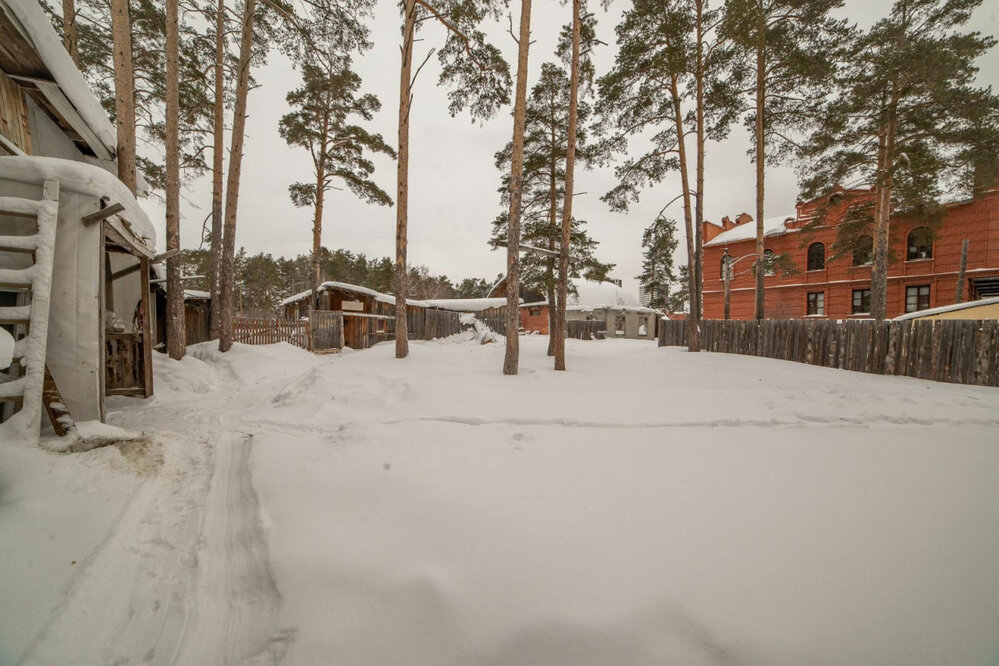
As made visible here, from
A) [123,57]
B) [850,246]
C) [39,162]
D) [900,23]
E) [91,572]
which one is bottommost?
[91,572]

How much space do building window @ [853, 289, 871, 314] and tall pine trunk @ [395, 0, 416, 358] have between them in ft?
90.0

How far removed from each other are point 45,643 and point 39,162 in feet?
11.9

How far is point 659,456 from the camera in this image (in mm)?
3170

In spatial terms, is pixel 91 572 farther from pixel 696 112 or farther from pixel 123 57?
pixel 696 112

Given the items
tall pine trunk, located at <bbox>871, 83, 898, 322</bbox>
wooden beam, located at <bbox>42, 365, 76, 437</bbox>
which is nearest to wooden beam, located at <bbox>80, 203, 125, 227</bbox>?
wooden beam, located at <bbox>42, 365, 76, 437</bbox>

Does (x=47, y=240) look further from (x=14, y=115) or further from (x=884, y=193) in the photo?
(x=884, y=193)

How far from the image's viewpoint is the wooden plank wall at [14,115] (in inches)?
162

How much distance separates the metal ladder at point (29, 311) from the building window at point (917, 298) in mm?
32633

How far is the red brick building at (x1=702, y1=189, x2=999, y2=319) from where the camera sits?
18.3m

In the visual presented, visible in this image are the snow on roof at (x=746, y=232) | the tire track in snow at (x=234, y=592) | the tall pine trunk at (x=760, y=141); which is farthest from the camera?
the snow on roof at (x=746, y=232)

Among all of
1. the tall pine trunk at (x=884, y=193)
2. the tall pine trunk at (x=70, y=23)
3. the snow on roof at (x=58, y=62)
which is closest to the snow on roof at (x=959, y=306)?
the tall pine trunk at (x=884, y=193)

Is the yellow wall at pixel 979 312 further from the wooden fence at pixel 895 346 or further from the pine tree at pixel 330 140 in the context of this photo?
the pine tree at pixel 330 140

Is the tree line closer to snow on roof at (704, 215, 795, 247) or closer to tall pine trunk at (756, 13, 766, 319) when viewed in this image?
tall pine trunk at (756, 13, 766, 319)

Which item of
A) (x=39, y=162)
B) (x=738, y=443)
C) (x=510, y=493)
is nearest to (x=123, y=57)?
(x=39, y=162)
